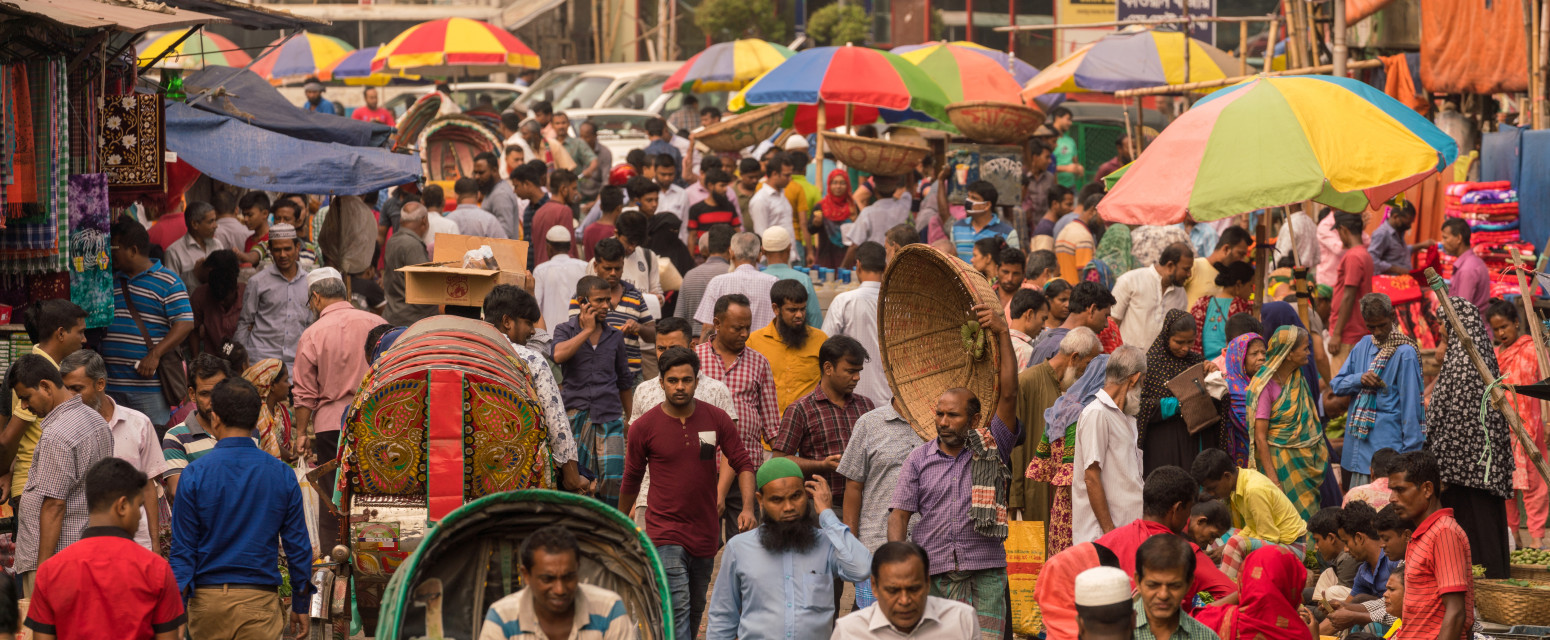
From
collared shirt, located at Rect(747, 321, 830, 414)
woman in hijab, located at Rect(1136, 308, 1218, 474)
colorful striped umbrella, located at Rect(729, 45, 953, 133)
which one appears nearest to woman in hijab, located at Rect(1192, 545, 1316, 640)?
woman in hijab, located at Rect(1136, 308, 1218, 474)

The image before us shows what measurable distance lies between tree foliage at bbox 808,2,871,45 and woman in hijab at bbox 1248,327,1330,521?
21.5m

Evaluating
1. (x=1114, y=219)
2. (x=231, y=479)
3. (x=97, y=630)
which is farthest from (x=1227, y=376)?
Result: (x=97, y=630)

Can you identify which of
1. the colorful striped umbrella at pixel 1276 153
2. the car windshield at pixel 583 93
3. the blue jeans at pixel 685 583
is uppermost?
the car windshield at pixel 583 93

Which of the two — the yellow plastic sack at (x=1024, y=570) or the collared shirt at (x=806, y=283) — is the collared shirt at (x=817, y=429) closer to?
the yellow plastic sack at (x=1024, y=570)

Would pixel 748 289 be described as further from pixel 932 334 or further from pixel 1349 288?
pixel 1349 288

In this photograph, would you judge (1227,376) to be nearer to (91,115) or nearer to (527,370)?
(527,370)

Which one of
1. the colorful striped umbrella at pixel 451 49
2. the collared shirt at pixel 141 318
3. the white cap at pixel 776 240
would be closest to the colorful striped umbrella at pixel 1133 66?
the colorful striped umbrella at pixel 451 49

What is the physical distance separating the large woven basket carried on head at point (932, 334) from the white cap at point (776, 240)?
6.48ft

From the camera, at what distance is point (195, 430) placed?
751cm

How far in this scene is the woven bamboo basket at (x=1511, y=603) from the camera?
7422 mm

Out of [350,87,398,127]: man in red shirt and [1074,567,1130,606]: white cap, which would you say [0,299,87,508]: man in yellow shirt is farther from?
[350,87,398,127]: man in red shirt

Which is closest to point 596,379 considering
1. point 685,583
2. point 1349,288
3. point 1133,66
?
point 685,583

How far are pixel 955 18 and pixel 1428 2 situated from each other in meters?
20.1

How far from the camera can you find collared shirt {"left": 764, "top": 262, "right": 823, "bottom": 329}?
9434 mm
